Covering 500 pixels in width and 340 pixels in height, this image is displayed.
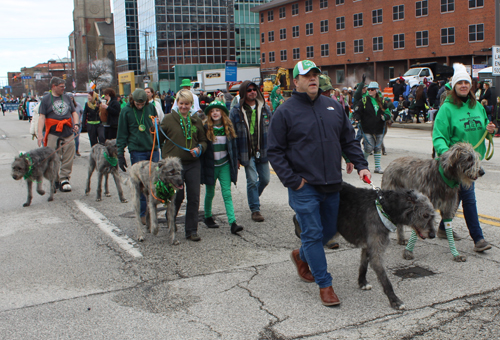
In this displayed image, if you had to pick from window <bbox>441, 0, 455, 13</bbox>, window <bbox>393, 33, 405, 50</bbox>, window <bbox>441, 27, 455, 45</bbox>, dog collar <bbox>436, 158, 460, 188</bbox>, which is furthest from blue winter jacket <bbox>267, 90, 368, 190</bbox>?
window <bbox>393, 33, 405, 50</bbox>

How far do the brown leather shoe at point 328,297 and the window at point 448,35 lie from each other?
45984mm

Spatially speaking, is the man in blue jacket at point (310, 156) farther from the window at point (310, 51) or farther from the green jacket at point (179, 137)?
the window at point (310, 51)

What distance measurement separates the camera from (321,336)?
3.60 meters

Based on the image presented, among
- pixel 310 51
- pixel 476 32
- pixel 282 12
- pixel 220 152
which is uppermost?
pixel 282 12

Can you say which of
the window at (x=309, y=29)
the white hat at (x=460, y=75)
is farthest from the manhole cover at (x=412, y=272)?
the window at (x=309, y=29)

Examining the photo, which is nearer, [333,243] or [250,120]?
[333,243]

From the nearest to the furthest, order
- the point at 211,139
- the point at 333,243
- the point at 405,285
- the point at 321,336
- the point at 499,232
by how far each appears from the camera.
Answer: the point at 321,336, the point at 405,285, the point at 333,243, the point at 499,232, the point at 211,139

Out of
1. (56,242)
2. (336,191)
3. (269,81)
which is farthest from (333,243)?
(269,81)

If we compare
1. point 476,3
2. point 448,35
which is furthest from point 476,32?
point 448,35

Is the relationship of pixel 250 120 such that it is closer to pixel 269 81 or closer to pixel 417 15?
pixel 269 81

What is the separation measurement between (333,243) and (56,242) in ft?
12.1

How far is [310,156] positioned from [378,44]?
166 feet

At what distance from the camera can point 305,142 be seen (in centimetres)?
410

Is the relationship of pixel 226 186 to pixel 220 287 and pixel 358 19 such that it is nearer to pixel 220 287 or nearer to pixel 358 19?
pixel 220 287
